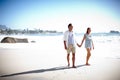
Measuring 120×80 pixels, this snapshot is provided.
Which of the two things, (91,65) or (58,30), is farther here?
(58,30)

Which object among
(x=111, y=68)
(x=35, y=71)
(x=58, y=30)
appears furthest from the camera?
(x=58, y=30)

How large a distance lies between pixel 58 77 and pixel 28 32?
1642cm

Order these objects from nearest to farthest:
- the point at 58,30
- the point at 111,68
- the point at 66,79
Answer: the point at 66,79
the point at 111,68
the point at 58,30

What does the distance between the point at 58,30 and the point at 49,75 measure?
13.1 metres

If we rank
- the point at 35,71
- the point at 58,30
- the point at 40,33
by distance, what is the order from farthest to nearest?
the point at 40,33 → the point at 58,30 → the point at 35,71

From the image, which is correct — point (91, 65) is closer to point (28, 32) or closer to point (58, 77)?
point (58, 77)

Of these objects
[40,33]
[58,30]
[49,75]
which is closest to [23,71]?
[49,75]

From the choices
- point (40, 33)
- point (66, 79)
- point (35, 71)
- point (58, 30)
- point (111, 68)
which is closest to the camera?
point (66, 79)

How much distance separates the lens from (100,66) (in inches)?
203

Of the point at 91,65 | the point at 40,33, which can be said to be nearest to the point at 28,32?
the point at 40,33

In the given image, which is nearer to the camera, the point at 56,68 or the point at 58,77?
the point at 58,77

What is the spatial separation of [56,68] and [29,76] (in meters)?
0.86

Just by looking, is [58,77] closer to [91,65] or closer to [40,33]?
[91,65]

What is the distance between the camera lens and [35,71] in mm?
4660
